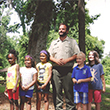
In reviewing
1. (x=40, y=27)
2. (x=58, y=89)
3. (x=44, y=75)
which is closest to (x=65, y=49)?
(x=44, y=75)

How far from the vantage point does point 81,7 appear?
633 cm

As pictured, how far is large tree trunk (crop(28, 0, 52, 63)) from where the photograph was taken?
7289 millimetres

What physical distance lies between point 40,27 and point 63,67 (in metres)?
4.28

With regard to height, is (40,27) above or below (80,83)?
above

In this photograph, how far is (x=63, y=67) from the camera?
3.41 meters

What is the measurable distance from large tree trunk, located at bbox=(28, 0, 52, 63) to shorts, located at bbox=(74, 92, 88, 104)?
426 cm

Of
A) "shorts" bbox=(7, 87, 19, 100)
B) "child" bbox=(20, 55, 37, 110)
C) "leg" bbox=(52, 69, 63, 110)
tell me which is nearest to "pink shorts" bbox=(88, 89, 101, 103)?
"leg" bbox=(52, 69, 63, 110)

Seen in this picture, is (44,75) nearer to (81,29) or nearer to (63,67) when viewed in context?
(63,67)

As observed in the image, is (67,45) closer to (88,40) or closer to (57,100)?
(57,100)

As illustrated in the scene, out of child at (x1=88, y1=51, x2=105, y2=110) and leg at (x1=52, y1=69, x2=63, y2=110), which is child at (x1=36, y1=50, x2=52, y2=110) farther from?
child at (x1=88, y1=51, x2=105, y2=110)

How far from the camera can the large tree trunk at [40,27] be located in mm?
7289

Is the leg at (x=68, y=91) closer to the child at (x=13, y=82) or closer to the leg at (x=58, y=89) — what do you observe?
the leg at (x=58, y=89)

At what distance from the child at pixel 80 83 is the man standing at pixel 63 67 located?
123 millimetres

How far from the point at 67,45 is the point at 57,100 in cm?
122
